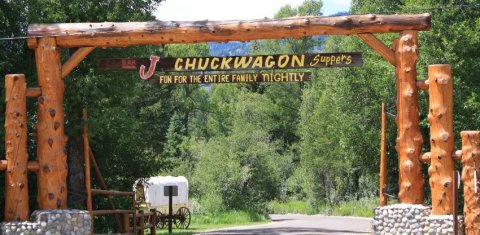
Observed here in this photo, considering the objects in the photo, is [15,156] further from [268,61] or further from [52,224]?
[268,61]

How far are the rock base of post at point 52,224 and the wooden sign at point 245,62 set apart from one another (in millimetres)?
3598

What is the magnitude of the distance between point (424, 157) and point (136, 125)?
30.7ft

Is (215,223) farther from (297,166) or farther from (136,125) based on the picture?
(297,166)

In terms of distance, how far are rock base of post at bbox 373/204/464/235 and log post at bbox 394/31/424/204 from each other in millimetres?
383

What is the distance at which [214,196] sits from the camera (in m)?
40.6

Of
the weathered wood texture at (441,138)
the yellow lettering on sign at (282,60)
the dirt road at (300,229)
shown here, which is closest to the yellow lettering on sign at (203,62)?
the yellow lettering on sign at (282,60)

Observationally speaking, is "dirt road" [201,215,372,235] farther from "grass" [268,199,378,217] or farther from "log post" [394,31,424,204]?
"grass" [268,199,378,217]

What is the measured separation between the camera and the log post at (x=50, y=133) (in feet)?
60.3

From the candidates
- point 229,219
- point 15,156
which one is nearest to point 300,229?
point 229,219

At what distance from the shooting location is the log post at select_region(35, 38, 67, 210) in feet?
60.3

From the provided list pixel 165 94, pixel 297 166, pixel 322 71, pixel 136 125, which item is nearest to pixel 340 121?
pixel 136 125

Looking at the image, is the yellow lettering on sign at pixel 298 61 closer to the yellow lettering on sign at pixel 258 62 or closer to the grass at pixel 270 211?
the yellow lettering on sign at pixel 258 62

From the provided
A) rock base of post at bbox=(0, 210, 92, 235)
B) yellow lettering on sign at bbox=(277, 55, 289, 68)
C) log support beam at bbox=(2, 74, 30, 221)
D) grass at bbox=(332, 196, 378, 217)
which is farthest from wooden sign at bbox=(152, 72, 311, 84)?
grass at bbox=(332, 196, 378, 217)

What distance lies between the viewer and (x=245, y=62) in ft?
61.4
